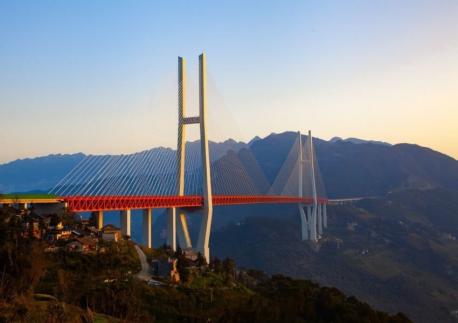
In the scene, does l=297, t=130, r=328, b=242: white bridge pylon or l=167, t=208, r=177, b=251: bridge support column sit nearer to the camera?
l=167, t=208, r=177, b=251: bridge support column

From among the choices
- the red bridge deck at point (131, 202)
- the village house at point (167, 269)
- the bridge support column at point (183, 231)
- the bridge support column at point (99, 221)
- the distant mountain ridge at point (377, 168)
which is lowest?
the village house at point (167, 269)

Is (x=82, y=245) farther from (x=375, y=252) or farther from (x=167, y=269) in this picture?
(x=375, y=252)

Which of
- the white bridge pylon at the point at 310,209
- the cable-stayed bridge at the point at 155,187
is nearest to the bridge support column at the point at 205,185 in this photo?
the cable-stayed bridge at the point at 155,187

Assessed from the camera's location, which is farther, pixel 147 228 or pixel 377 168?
pixel 377 168

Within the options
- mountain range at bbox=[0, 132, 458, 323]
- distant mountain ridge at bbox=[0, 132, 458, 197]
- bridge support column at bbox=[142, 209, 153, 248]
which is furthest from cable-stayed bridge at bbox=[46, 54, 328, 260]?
distant mountain ridge at bbox=[0, 132, 458, 197]

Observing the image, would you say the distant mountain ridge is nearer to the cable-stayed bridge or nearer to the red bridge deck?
the cable-stayed bridge

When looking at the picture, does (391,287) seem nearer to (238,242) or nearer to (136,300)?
(238,242)

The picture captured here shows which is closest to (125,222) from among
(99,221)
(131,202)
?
(99,221)

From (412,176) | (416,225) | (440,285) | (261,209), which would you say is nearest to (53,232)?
(440,285)

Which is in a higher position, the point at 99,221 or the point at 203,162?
the point at 203,162

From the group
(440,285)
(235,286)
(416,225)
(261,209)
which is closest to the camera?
(235,286)

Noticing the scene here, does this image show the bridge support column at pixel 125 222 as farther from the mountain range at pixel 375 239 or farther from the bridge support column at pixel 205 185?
the mountain range at pixel 375 239
